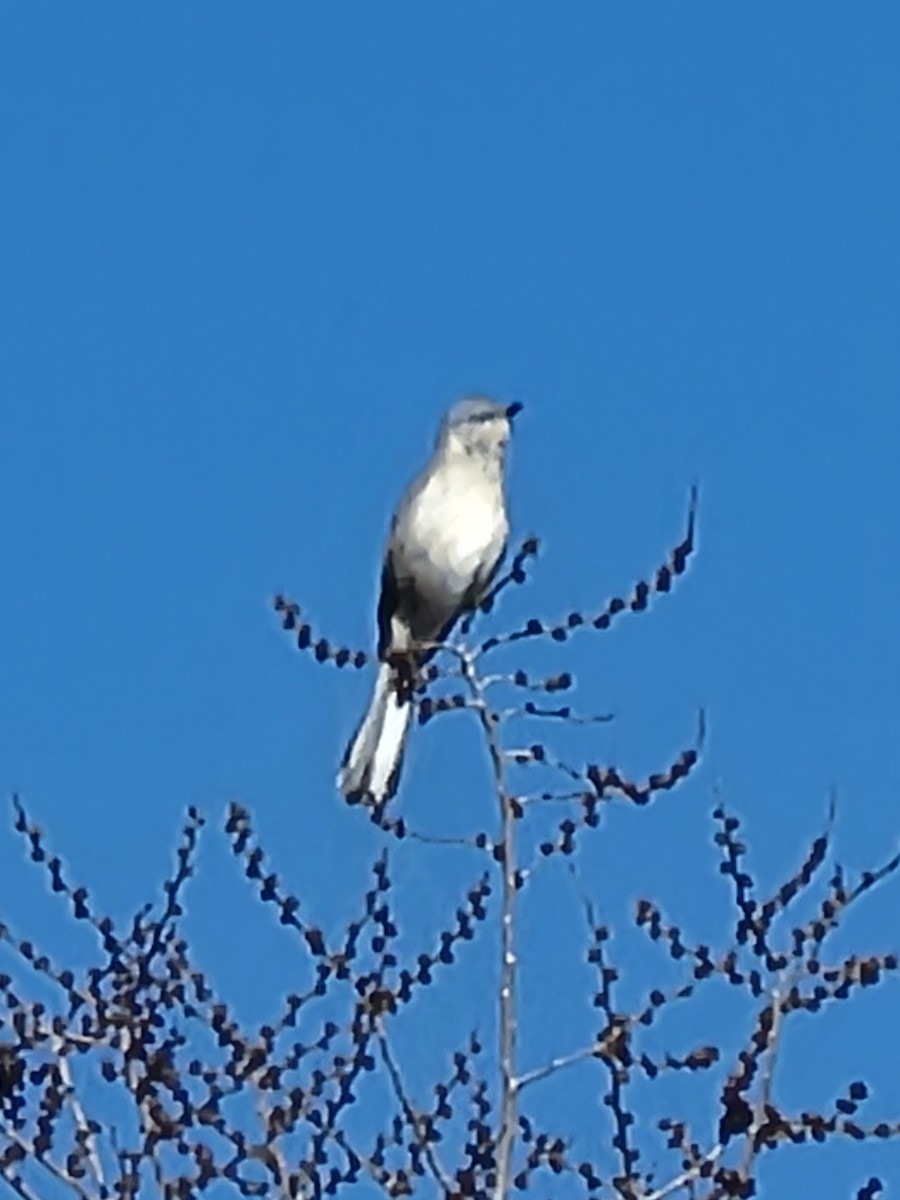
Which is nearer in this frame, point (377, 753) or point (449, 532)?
point (377, 753)

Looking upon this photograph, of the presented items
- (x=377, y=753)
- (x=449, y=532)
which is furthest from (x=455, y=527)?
(x=377, y=753)

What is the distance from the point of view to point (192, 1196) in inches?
188

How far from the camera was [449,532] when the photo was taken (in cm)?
673

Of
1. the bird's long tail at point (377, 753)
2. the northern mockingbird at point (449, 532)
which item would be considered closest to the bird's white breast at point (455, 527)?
the northern mockingbird at point (449, 532)

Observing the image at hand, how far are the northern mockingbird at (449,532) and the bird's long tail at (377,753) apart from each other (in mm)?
551

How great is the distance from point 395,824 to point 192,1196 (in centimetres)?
81

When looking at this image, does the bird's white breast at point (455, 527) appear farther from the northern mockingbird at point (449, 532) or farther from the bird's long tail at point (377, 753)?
the bird's long tail at point (377, 753)

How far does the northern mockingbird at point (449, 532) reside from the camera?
6.73 meters

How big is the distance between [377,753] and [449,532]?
0.97 meters

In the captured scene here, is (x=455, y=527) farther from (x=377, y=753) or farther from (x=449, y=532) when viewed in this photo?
(x=377, y=753)

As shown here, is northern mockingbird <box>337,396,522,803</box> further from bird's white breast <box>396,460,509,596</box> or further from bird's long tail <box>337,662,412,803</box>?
bird's long tail <box>337,662,412,803</box>

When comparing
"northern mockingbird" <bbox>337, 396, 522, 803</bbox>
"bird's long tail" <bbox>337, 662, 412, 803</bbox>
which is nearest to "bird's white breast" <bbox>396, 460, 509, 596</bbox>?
"northern mockingbird" <bbox>337, 396, 522, 803</bbox>

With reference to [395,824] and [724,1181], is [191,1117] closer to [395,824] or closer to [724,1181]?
[395,824]

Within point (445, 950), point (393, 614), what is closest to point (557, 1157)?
point (445, 950)
